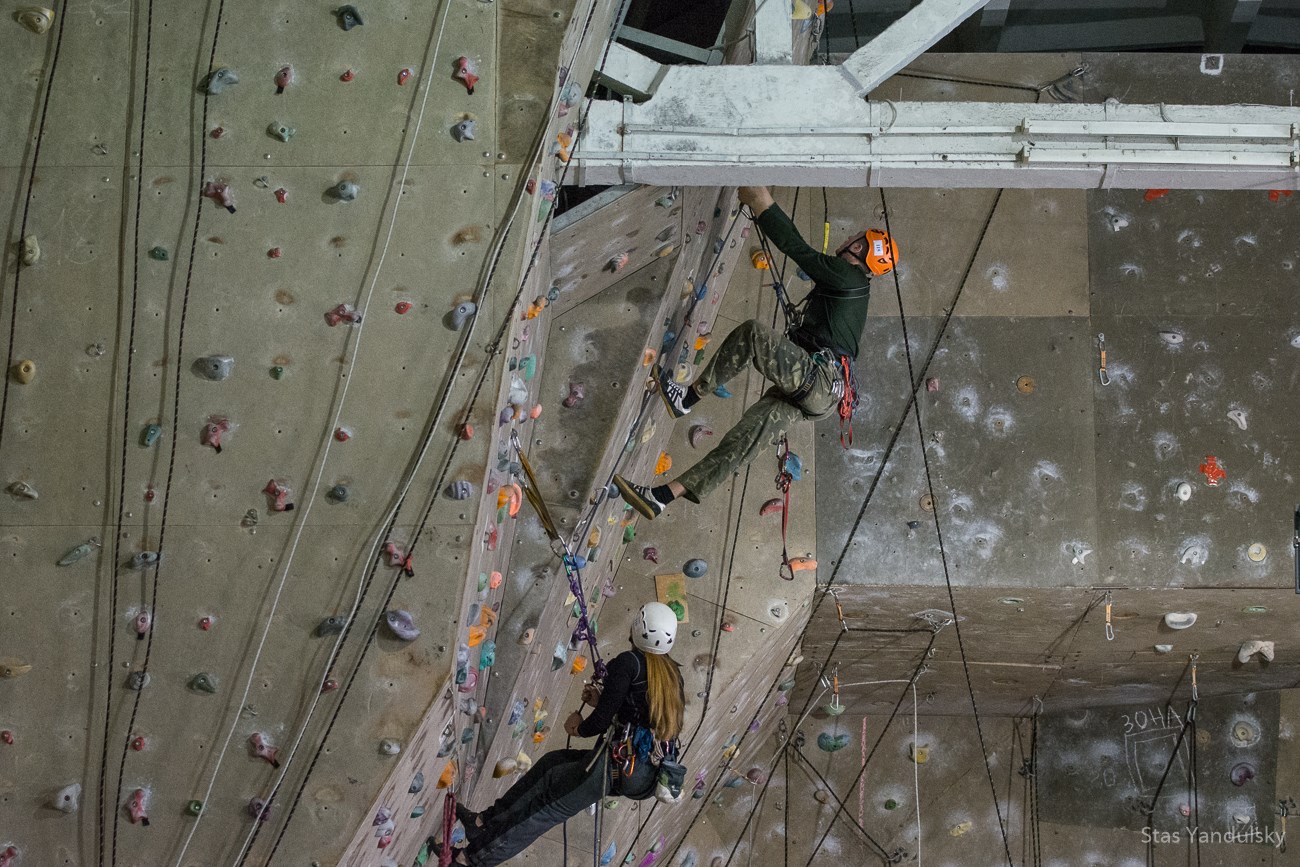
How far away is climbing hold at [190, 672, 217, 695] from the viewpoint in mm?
4949

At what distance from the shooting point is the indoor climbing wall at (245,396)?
496cm

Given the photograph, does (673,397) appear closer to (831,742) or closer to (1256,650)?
(831,742)

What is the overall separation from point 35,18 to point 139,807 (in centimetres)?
283

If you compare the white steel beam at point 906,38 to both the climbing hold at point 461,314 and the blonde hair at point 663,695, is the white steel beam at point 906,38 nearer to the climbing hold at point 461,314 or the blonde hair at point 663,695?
the climbing hold at point 461,314

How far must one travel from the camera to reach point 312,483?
502 cm

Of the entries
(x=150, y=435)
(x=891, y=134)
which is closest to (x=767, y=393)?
(x=891, y=134)

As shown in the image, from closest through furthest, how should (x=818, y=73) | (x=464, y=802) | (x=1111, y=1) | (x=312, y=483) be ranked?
(x=312, y=483) < (x=818, y=73) < (x=464, y=802) < (x=1111, y=1)

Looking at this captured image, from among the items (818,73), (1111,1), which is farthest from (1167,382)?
(818,73)

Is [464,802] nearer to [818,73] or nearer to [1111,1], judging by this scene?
[818,73]

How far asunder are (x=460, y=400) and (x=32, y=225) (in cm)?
168

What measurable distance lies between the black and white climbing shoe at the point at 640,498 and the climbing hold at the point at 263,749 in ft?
5.50

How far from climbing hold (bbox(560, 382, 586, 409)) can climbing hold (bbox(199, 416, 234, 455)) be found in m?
1.78

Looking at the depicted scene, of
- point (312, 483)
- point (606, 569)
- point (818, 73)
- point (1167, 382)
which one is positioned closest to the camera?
point (312, 483)

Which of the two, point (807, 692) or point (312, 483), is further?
point (807, 692)
